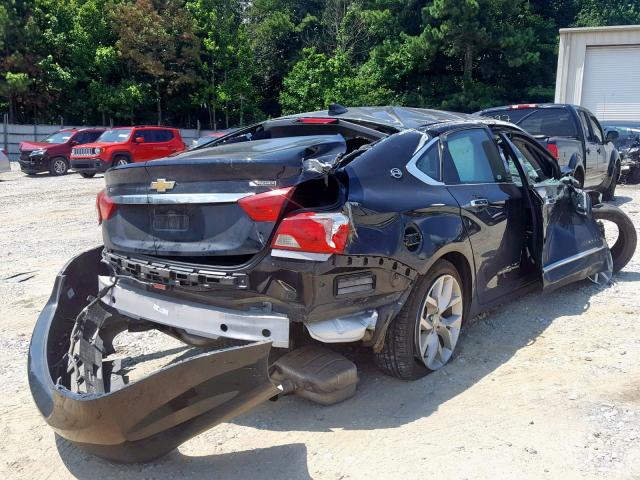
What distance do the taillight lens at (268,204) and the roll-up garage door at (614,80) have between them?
22176 millimetres

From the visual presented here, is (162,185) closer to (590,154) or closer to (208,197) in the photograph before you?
(208,197)

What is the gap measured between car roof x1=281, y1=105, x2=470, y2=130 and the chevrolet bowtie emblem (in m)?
1.51

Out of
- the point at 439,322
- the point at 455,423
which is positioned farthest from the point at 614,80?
the point at 455,423

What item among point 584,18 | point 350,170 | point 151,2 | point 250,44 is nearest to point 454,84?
point 584,18

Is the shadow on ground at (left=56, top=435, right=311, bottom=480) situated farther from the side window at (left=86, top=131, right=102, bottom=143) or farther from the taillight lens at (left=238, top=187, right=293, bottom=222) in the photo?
the side window at (left=86, top=131, right=102, bottom=143)

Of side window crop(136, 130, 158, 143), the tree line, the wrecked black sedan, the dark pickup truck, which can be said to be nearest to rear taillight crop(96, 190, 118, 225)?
the wrecked black sedan

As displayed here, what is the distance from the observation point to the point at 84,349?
3.65 m

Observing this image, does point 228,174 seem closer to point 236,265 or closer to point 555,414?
point 236,265

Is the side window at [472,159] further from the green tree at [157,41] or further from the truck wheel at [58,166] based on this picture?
the green tree at [157,41]

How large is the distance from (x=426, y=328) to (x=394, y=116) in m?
1.54

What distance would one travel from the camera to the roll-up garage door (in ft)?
72.8

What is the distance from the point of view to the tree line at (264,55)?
29.2m

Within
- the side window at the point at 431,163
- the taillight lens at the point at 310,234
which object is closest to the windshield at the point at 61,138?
the side window at the point at 431,163

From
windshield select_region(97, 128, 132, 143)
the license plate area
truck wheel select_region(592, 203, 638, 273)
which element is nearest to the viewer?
the license plate area
